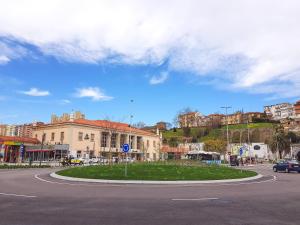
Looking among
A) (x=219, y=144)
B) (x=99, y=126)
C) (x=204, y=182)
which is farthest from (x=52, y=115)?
(x=204, y=182)

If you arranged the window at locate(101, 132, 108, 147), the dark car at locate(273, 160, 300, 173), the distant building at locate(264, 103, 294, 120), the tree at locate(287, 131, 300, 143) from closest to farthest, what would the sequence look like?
1. the dark car at locate(273, 160, 300, 173)
2. the window at locate(101, 132, 108, 147)
3. the tree at locate(287, 131, 300, 143)
4. the distant building at locate(264, 103, 294, 120)

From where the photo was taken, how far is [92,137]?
2987 inches

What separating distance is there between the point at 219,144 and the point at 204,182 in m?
75.5

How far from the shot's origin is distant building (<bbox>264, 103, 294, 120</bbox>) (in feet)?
544

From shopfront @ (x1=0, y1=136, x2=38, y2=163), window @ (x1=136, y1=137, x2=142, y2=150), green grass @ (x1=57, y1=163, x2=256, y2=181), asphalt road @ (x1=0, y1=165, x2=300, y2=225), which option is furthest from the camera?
window @ (x1=136, y1=137, x2=142, y2=150)

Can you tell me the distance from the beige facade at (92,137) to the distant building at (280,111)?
331 feet

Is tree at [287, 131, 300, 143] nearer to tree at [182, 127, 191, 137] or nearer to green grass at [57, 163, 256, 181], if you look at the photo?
tree at [182, 127, 191, 137]

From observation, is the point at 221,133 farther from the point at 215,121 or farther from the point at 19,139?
the point at 19,139

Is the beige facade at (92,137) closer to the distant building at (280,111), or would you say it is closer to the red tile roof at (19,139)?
the red tile roof at (19,139)

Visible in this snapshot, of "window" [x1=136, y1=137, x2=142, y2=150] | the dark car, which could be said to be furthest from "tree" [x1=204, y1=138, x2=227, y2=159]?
the dark car

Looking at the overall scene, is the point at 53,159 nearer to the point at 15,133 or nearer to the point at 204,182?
the point at 15,133

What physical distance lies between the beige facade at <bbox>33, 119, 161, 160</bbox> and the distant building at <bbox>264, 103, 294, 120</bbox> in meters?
101

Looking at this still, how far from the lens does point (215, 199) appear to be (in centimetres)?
1268

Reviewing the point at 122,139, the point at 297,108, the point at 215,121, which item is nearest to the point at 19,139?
the point at 122,139
